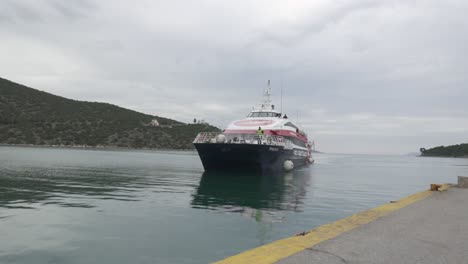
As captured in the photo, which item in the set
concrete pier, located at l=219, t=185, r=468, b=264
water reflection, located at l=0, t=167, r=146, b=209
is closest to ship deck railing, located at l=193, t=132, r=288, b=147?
water reflection, located at l=0, t=167, r=146, b=209

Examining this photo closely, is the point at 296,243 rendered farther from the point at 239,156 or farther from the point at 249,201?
the point at 239,156

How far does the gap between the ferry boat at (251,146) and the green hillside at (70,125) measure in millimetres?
65561

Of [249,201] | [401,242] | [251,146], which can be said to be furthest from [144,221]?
[251,146]

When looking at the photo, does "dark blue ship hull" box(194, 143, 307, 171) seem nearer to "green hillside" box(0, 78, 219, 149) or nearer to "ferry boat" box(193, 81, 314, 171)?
"ferry boat" box(193, 81, 314, 171)

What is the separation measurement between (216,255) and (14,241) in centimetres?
428

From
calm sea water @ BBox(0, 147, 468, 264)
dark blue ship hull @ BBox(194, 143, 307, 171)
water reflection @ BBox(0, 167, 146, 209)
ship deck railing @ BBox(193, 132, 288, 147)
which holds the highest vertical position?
ship deck railing @ BBox(193, 132, 288, 147)

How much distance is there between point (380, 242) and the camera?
632 cm

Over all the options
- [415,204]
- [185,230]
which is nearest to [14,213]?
[185,230]

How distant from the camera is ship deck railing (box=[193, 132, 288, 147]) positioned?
28.9 metres

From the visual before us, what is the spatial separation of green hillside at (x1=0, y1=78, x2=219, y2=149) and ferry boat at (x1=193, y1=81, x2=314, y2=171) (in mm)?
65561

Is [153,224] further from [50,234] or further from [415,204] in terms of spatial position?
[415,204]

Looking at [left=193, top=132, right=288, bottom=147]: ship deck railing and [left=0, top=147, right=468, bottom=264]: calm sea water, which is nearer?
[left=0, top=147, right=468, bottom=264]: calm sea water

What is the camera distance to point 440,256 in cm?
564

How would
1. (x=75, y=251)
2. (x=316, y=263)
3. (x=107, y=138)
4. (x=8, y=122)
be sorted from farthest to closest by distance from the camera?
(x=107, y=138), (x=8, y=122), (x=75, y=251), (x=316, y=263)
